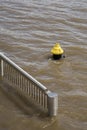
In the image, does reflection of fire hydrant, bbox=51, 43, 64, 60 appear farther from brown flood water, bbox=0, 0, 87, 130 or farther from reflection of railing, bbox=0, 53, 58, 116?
reflection of railing, bbox=0, 53, 58, 116

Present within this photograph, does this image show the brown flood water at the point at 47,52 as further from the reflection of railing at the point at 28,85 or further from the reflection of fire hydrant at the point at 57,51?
the reflection of railing at the point at 28,85

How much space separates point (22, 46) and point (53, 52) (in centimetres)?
132

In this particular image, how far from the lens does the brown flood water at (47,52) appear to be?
6301 millimetres

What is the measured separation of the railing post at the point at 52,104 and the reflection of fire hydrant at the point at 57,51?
2.53 metres

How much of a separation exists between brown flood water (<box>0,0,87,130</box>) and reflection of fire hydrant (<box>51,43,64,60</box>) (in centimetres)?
16

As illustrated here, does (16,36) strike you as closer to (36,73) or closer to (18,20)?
(18,20)

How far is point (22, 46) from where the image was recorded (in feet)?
31.0

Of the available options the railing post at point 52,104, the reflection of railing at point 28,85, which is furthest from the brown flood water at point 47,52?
the reflection of railing at point 28,85

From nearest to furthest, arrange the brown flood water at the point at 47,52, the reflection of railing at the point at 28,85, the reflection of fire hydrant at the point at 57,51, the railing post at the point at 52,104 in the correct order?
the railing post at the point at 52,104
the reflection of railing at the point at 28,85
the brown flood water at the point at 47,52
the reflection of fire hydrant at the point at 57,51

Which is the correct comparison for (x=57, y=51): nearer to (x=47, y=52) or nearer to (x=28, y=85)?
(x=47, y=52)

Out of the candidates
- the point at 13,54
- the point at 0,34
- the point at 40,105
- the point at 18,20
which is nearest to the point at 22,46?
the point at 13,54

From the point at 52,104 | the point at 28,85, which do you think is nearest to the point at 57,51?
the point at 28,85

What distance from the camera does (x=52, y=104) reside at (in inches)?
232

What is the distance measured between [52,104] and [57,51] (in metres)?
2.75
